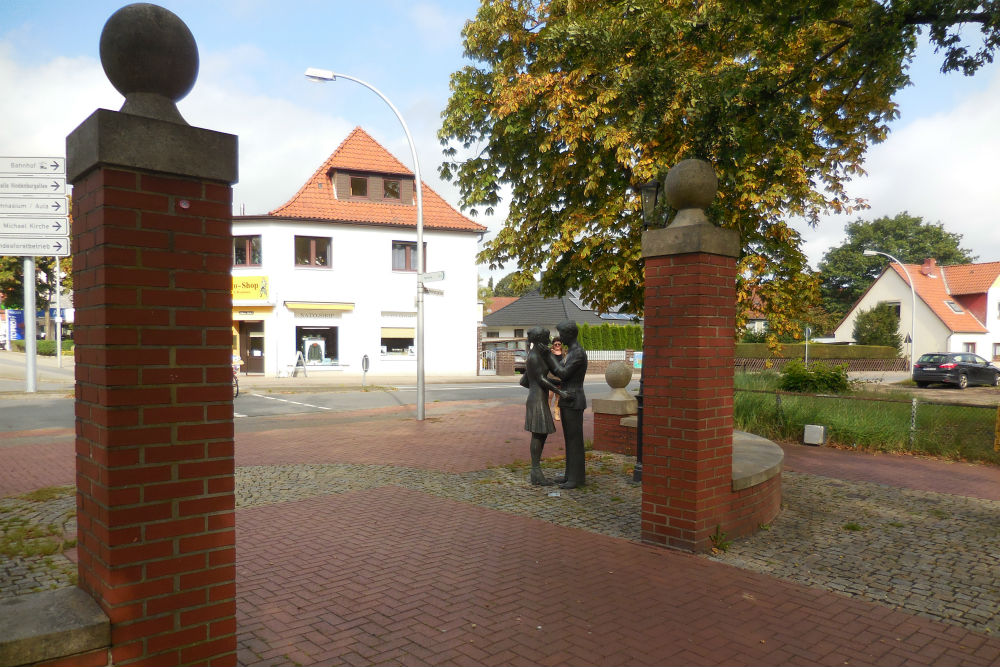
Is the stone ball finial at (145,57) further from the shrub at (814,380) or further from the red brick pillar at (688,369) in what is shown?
the shrub at (814,380)

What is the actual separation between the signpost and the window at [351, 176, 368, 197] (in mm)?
13865

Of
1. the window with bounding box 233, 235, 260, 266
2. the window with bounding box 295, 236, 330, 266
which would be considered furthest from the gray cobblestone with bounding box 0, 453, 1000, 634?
the window with bounding box 233, 235, 260, 266

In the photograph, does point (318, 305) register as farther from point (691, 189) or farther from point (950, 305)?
point (950, 305)

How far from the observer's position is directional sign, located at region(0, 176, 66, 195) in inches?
687

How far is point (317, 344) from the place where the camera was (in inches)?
1136

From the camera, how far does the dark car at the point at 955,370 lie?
2783cm

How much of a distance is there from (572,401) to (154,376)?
5.18 m

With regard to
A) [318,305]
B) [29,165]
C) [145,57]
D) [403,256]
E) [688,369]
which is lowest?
[688,369]

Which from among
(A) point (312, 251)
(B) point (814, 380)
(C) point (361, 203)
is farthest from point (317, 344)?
(B) point (814, 380)

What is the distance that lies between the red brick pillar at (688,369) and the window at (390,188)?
27.2m

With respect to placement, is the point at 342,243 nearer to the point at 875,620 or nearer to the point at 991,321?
the point at 875,620

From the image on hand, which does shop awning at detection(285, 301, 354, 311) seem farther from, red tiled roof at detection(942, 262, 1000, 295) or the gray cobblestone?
red tiled roof at detection(942, 262, 1000, 295)

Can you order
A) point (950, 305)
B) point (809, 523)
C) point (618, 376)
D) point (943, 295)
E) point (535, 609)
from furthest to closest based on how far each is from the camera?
point (943, 295) < point (950, 305) < point (618, 376) < point (809, 523) < point (535, 609)

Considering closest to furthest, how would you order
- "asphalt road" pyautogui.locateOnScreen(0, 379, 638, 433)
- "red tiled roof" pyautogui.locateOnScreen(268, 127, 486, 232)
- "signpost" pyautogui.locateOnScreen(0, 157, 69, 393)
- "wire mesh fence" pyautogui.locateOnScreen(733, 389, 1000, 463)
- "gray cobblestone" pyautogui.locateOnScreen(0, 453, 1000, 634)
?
"gray cobblestone" pyautogui.locateOnScreen(0, 453, 1000, 634)
"wire mesh fence" pyautogui.locateOnScreen(733, 389, 1000, 463)
"asphalt road" pyautogui.locateOnScreen(0, 379, 638, 433)
"signpost" pyautogui.locateOnScreen(0, 157, 69, 393)
"red tiled roof" pyautogui.locateOnScreen(268, 127, 486, 232)
